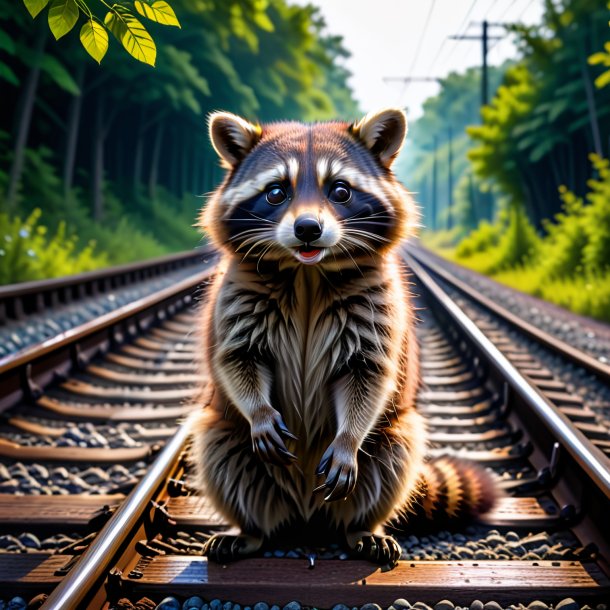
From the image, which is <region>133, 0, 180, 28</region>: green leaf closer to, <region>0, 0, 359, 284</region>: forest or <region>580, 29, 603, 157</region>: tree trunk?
<region>0, 0, 359, 284</region>: forest

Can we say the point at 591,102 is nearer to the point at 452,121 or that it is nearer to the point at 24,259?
the point at 24,259

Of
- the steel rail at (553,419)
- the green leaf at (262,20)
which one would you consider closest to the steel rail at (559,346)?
the steel rail at (553,419)

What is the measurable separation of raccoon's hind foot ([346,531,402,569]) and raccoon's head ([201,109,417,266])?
1.07m

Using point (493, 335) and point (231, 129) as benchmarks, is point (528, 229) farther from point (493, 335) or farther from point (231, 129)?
point (231, 129)

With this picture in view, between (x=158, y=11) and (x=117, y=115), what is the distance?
81.6 ft

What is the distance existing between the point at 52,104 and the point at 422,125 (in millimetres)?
88673

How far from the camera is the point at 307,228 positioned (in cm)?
211

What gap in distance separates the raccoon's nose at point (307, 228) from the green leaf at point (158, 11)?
0.69 metres

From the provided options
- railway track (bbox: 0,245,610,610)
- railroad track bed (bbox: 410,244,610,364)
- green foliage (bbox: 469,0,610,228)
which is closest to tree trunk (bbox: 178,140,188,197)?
green foliage (bbox: 469,0,610,228)

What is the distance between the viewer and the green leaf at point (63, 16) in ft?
6.03

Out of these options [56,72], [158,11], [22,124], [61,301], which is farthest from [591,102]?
[158,11]

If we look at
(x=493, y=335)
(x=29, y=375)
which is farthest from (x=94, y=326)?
(x=493, y=335)

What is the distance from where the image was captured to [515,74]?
24438 mm

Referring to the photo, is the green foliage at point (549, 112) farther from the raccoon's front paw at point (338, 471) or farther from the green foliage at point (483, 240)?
the raccoon's front paw at point (338, 471)
